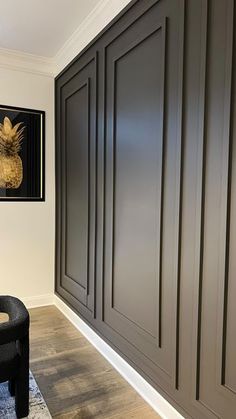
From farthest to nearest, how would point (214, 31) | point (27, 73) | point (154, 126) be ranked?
point (27, 73) → point (154, 126) → point (214, 31)

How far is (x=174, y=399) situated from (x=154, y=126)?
4.87ft

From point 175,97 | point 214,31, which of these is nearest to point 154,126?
point 175,97

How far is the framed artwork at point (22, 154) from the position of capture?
3064 mm

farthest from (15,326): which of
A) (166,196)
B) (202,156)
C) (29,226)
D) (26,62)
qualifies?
(26,62)

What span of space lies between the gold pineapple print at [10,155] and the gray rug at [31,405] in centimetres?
188

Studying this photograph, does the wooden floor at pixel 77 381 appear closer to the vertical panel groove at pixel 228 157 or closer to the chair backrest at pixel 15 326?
the chair backrest at pixel 15 326

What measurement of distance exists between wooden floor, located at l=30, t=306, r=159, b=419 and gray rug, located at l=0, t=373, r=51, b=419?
4cm

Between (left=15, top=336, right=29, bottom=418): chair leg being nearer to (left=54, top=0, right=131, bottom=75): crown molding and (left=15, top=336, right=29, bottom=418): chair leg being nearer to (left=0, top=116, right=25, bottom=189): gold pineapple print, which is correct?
(left=0, top=116, right=25, bottom=189): gold pineapple print

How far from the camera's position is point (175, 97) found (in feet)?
5.15

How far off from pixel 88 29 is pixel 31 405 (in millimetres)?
2685

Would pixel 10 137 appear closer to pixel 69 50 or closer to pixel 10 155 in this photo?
pixel 10 155

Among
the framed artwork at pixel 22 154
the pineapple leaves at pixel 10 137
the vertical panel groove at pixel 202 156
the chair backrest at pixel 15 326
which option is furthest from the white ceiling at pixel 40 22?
the chair backrest at pixel 15 326

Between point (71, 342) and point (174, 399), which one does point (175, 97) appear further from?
point (71, 342)

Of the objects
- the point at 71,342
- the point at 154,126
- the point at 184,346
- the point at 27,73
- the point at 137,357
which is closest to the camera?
the point at 184,346
